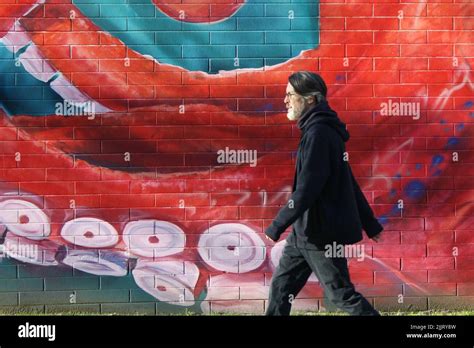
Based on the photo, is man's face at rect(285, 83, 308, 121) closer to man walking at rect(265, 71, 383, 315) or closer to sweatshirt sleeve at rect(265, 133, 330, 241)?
man walking at rect(265, 71, 383, 315)

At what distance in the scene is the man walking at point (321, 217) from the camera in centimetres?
488

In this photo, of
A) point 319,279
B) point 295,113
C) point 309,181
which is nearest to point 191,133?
point 295,113

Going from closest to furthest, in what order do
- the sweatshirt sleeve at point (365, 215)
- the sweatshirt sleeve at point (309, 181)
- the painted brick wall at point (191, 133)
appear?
the sweatshirt sleeve at point (309, 181) < the sweatshirt sleeve at point (365, 215) < the painted brick wall at point (191, 133)

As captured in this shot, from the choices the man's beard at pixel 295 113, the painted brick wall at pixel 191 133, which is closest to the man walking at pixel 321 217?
the man's beard at pixel 295 113

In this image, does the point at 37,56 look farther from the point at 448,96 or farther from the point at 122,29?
the point at 448,96

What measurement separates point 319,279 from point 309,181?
2.19ft

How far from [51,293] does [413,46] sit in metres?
3.64

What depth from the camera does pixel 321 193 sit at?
196 inches

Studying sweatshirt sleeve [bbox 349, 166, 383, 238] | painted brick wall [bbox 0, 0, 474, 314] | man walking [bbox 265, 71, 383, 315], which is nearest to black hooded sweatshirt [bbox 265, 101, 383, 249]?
man walking [bbox 265, 71, 383, 315]

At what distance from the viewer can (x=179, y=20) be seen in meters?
6.23

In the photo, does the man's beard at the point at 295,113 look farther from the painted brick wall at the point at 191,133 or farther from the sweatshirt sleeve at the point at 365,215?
the painted brick wall at the point at 191,133

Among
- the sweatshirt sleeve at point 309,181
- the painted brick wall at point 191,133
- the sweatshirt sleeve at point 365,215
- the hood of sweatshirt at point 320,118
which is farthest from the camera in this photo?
the painted brick wall at point 191,133

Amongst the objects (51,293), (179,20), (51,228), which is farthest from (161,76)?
(51,293)

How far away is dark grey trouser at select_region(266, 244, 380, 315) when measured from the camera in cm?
493
